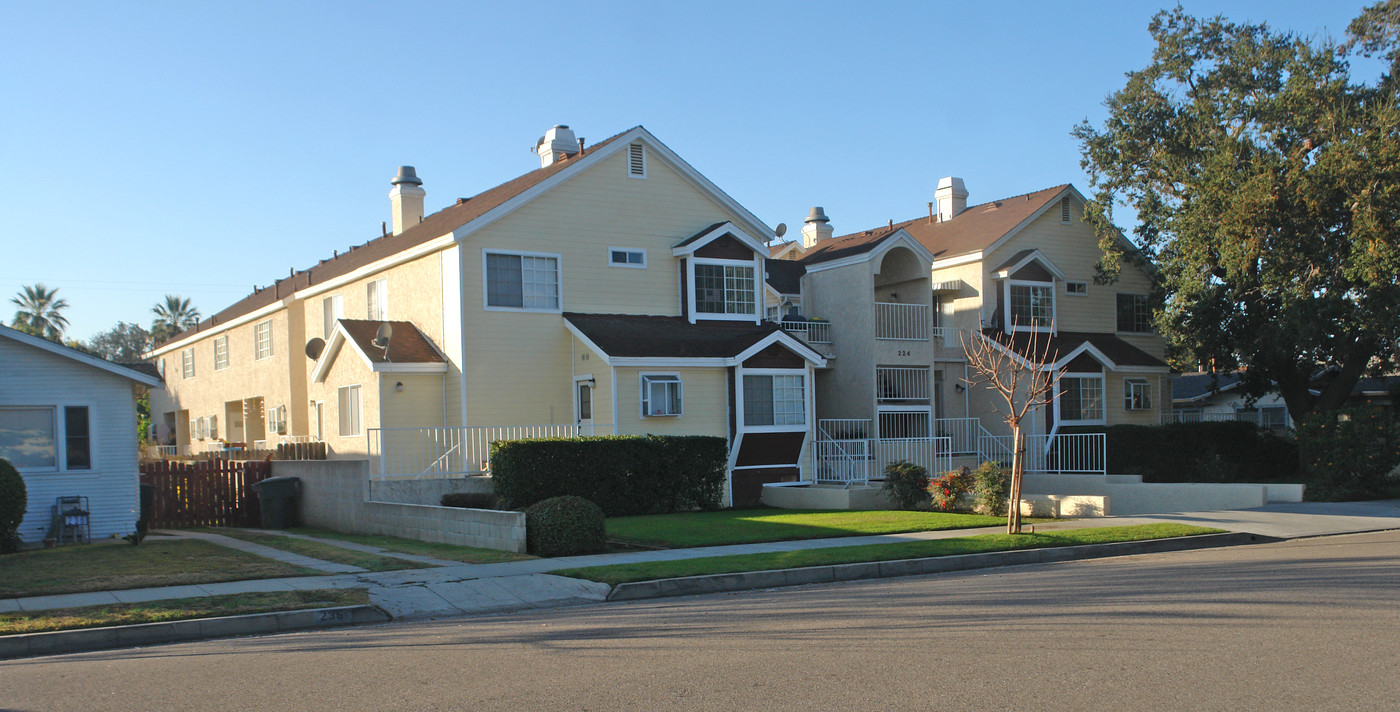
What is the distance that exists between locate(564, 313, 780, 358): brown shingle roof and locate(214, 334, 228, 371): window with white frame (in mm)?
20380

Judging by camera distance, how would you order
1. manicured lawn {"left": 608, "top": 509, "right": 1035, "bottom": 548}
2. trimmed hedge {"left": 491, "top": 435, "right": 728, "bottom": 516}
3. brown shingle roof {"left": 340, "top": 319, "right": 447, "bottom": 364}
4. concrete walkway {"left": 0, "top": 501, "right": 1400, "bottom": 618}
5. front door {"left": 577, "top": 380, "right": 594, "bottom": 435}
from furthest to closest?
brown shingle roof {"left": 340, "top": 319, "right": 447, "bottom": 364}, front door {"left": 577, "top": 380, "right": 594, "bottom": 435}, trimmed hedge {"left": 491, "top": 435, "right": 728, "bottom": 516}, manicured lawn {"left": 608, "top": 509, "right": 1035, "bottom": 548}, concrete walkway {"left": 0, "top": 501, "right": 1400, "bottom": 618}

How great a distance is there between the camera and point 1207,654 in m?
7.62

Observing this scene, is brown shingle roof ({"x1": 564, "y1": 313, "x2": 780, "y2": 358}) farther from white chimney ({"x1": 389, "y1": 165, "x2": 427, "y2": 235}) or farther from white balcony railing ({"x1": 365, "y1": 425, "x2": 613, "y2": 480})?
white chimney ({"x1": 389, "y1": 165, "x2": 427, "y2": 235})

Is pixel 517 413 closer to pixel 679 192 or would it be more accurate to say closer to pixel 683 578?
pixel 679 192

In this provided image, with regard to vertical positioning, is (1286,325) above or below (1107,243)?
below

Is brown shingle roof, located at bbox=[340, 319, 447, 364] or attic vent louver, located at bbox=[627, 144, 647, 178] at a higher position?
attic vent louver, located at bbox=[627, 144, 647, 178]

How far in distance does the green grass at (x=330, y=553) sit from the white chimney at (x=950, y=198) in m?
25.2

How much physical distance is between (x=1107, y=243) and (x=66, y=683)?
97.2 feet

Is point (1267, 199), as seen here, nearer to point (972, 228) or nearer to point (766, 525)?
point (972, 228)

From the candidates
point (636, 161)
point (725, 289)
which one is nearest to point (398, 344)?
point (636, 161)

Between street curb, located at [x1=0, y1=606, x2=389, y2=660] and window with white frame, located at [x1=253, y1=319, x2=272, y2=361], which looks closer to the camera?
street curb, located at [x1=0, y1=606, x2=389, y2=660]

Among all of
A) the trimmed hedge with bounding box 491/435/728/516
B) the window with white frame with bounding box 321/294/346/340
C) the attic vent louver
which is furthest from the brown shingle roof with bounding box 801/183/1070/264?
the window with white frame with bounding box 321/294/346/340

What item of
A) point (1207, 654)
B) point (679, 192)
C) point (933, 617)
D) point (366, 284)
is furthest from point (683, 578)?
point (366, 284)

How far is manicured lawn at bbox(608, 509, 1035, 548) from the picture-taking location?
16234mm
